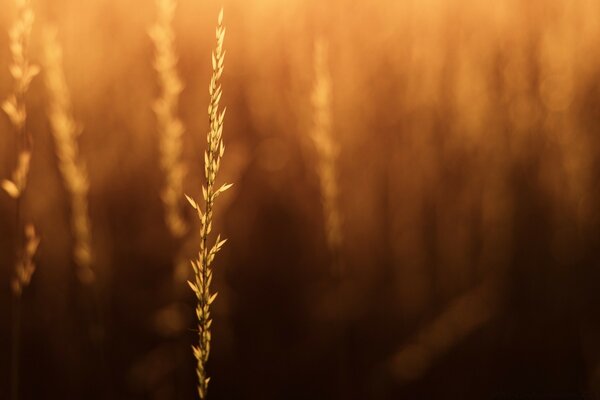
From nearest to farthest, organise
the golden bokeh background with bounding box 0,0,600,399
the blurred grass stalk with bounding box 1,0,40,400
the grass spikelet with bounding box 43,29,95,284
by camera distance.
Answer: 1. the blurred grass stalk with bounding box 1,0,40,400
2. the grass spikelet with bounding box 43,29,95,284
3. the golden bokeh background with bounding box 0,0,600,399

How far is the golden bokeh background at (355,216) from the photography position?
1735mm

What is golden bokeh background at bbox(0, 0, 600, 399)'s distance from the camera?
5.69 feet

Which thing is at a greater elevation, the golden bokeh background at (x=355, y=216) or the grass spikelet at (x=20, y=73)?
the grass spikelet at (x=20, y=73)

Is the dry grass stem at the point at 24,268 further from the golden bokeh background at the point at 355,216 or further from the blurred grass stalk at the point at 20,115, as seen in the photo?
the golden bokeh background at the point at 355,216

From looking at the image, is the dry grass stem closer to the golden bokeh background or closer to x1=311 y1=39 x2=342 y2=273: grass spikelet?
the golden bokeh background

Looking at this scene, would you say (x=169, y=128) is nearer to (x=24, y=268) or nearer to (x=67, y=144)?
(x=67, y=144)

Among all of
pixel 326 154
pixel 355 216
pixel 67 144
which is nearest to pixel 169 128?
pixel 67 144

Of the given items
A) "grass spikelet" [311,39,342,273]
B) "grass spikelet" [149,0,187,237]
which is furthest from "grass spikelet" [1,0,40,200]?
"grass spikelet" [311,39,342,273]

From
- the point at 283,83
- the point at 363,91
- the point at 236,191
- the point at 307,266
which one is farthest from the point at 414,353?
the point at 283,83

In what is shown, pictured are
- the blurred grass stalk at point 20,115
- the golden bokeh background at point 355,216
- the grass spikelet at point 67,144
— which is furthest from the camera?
the golden bokeh background at point 355,216

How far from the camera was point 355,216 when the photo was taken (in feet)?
7.73

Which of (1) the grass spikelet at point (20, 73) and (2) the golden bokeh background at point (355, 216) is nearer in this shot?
(1) the grass spikelet at point (20, 73)

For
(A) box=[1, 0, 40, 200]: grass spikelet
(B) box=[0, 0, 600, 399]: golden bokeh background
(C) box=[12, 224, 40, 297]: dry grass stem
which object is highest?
(A) box=[1, 0, 40, 200]: grass spikelet

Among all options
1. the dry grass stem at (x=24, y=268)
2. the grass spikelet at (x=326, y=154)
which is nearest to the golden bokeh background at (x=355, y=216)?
the grass spikelet at (x=326, y=154)
